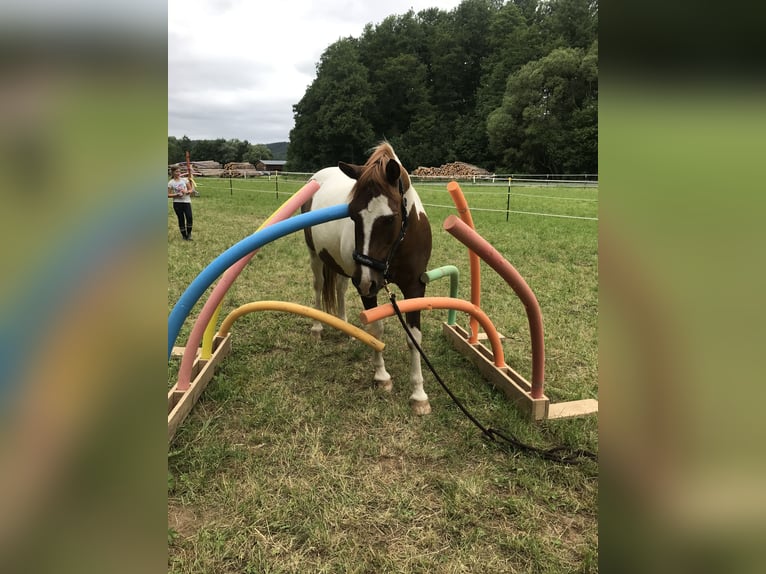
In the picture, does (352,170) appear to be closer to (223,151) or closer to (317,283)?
(317,283)

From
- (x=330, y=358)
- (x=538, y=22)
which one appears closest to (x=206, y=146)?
(x=538, y=22)

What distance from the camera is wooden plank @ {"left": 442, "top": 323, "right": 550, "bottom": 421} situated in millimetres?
3145

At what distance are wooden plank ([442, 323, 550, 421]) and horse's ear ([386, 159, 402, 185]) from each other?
1.80 metres

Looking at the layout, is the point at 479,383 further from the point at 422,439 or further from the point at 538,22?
the point at 538,22

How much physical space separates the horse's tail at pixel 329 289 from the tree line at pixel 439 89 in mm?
41108

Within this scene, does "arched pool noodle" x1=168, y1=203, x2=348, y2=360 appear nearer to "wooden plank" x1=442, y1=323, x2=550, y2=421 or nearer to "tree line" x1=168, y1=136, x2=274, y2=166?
"wooden plank" x1=442, y1=323, x2=550, y2=421

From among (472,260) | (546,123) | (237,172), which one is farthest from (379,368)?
(546,123)

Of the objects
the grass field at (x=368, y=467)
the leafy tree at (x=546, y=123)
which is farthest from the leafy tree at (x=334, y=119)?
the grass field at (x=368, y=467)

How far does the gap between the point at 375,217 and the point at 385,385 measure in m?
1.55

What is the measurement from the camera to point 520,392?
3281 mm

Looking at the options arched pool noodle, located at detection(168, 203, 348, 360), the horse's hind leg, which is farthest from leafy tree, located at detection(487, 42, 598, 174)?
arched pool noodle, located at detection(168, 203, 348, 360)

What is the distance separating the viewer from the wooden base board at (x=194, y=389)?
299cm
